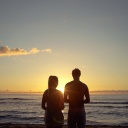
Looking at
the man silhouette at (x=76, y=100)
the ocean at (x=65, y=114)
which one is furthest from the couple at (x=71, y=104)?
the ocean at (x=65, y=114)

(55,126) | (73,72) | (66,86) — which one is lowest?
(55,126)

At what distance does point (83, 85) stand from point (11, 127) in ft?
26.9

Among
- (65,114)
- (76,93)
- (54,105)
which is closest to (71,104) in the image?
(76,93)

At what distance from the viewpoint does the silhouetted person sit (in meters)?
3.61

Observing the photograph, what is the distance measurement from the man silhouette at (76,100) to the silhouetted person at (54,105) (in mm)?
186

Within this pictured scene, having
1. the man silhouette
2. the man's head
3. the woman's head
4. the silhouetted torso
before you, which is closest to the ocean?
the man silhouette

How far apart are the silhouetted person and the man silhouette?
7.3 inches

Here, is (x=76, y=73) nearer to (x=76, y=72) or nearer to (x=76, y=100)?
(x=76, y=72)

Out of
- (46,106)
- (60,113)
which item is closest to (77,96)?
(60,113)

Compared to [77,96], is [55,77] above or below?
above

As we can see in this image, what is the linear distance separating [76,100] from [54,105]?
0.50 metres

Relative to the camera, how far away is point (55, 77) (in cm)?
363

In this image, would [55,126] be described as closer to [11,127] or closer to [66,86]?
[66,86]

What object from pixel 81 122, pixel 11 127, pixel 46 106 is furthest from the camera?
pixel 11 127
